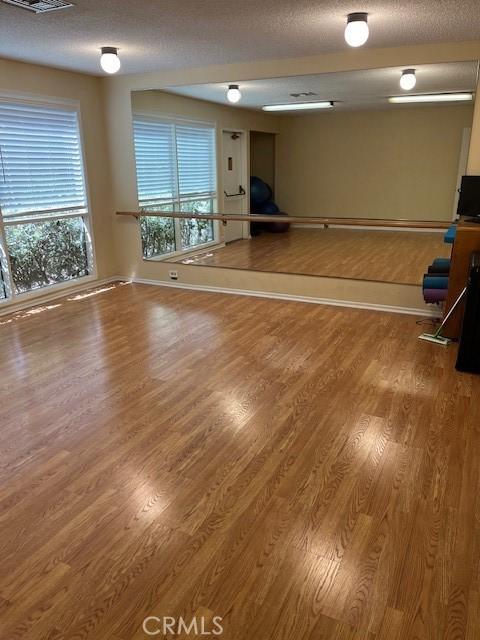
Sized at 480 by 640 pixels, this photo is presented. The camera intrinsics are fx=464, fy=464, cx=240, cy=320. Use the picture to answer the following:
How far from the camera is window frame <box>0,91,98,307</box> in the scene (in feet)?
15.4

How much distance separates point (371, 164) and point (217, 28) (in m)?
2.91

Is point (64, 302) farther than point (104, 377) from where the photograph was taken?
Yes

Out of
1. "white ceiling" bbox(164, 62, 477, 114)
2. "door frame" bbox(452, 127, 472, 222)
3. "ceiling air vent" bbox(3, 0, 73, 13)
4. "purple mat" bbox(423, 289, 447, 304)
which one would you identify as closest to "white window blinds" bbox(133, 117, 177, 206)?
"white ceiling" bbox(164, 62, 477, 114)

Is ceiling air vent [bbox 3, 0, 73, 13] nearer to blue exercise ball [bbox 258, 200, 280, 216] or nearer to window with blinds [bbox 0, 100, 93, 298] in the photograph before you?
window with blinds [bbox 0, 100, 93, 298]

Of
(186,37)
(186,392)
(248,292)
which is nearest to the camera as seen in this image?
(186,392)

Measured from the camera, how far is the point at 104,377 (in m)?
3.34

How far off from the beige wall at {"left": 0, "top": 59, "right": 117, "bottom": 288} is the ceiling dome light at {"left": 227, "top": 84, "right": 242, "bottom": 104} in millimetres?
1554

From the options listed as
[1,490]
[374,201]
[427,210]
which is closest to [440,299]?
[427,210]

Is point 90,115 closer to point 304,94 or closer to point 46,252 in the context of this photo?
point 46,252

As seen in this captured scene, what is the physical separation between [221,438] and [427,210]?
12.2 feet

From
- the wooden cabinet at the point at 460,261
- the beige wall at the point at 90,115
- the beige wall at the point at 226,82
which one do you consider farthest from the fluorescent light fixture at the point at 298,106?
the wooden cabinet at the point at 460,261

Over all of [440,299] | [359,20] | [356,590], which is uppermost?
[359,20]

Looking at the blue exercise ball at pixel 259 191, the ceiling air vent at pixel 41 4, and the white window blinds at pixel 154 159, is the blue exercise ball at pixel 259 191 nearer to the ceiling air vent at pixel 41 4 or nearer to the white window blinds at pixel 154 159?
the white window blinds at pixel 154 159

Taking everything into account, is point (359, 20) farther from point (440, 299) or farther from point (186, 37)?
point (440, 299)
